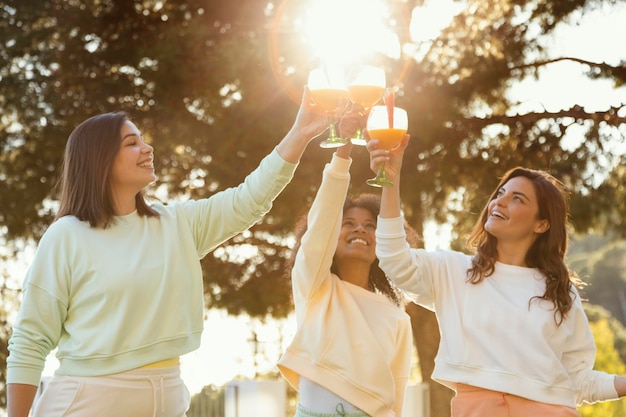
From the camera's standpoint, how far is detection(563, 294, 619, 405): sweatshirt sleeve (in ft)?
11.4

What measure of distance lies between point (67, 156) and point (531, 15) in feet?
23.8

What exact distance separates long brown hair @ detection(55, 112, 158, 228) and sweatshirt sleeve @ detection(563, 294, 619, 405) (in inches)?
60.2

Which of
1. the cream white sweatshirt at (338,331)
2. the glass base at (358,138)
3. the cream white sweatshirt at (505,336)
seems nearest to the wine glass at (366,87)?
the glass base at (358,138)

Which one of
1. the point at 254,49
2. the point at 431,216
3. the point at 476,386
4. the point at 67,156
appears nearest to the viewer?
the point at 67,156

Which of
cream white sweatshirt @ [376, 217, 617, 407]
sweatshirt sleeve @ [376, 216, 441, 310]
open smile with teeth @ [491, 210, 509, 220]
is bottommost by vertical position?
cream white sweatshirt @ [376, 217, 617, 407]

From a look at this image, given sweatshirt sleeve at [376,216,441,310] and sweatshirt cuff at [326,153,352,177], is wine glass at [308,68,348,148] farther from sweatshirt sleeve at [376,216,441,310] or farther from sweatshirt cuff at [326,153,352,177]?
sweatshirt sleeve at [376,216,441,310]

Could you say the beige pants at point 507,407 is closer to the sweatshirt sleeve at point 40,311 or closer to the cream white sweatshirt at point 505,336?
the cream white sweatshirt at point 505,336

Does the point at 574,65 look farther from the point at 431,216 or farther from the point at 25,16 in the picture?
the point at 25,16

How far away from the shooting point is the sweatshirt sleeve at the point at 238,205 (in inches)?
127

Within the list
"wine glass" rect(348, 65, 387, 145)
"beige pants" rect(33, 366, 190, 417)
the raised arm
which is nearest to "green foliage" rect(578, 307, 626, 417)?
"wine glass" rect(348, 65, 387, 145)

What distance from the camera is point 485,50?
30.5 feet

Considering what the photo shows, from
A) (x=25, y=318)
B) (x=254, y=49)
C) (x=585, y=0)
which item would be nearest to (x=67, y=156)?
(x=25, y=318)

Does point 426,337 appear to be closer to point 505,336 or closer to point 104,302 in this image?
point 505,336

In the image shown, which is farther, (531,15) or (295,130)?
(531,15)
